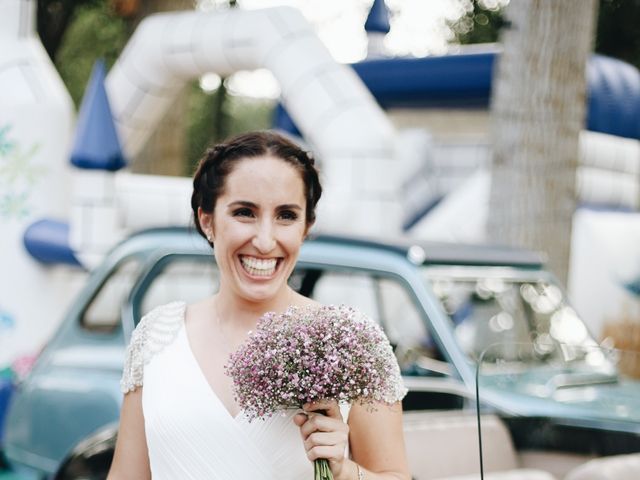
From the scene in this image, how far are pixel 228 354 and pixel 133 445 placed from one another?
0.30 m

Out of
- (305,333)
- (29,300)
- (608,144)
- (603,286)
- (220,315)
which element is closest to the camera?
(305,333)

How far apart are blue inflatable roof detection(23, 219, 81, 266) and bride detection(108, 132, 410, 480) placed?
5728 millimetres

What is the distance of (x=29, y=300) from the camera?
25.8 feet

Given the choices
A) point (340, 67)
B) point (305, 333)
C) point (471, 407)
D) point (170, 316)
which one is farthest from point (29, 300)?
point (305, 333)

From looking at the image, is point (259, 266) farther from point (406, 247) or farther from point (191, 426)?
point (406, 247)

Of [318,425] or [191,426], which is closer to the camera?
[318,425]

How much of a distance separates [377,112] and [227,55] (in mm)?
1905

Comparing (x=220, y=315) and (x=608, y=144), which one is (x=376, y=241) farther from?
(x=608, y=144)

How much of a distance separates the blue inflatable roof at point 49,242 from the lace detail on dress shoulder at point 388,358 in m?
6.08

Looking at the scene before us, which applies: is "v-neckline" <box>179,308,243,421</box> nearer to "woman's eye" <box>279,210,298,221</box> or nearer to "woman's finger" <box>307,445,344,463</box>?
"woman's finger" <box>307,445,344,463</box>

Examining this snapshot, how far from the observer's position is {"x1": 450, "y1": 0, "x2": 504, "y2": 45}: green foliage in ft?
63.3

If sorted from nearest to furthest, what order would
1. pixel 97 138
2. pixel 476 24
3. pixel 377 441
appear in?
pixel 377 441
pixel 97 138
pixel 476 24

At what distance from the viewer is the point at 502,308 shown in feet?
13.1

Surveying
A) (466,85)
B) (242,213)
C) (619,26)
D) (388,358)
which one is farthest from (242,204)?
(619,26)
